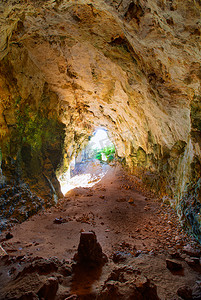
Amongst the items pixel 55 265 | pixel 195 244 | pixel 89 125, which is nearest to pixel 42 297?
pixel 55 265

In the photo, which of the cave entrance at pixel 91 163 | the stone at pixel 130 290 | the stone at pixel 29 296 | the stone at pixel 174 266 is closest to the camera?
the stone at pixel 29 296

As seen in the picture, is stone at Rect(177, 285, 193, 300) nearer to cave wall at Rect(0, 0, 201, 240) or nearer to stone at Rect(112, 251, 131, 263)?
stone at Rect(112, 251, 131, 263)

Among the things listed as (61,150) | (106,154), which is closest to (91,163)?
(106,154)

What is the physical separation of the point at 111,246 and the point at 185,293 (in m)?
1.58

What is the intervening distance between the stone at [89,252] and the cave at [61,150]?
0.02 metres

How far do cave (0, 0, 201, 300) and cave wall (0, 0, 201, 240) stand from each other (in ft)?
0.09

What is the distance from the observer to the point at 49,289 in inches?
64.5

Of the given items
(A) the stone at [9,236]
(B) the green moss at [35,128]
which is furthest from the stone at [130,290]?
(B) the green moss at [35,128]

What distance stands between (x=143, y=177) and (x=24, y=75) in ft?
24.4

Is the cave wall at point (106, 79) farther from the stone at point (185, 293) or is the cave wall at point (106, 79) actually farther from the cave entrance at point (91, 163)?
the cave entrance at point (91, 163)

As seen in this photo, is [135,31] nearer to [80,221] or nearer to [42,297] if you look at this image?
[42,297]

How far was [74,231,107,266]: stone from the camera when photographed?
2.31m

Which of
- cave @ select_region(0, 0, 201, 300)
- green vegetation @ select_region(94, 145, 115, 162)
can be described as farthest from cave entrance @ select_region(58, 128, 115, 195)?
cave @ select_region(0, 0, 201, 300)

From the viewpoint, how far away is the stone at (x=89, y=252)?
7.57ft
